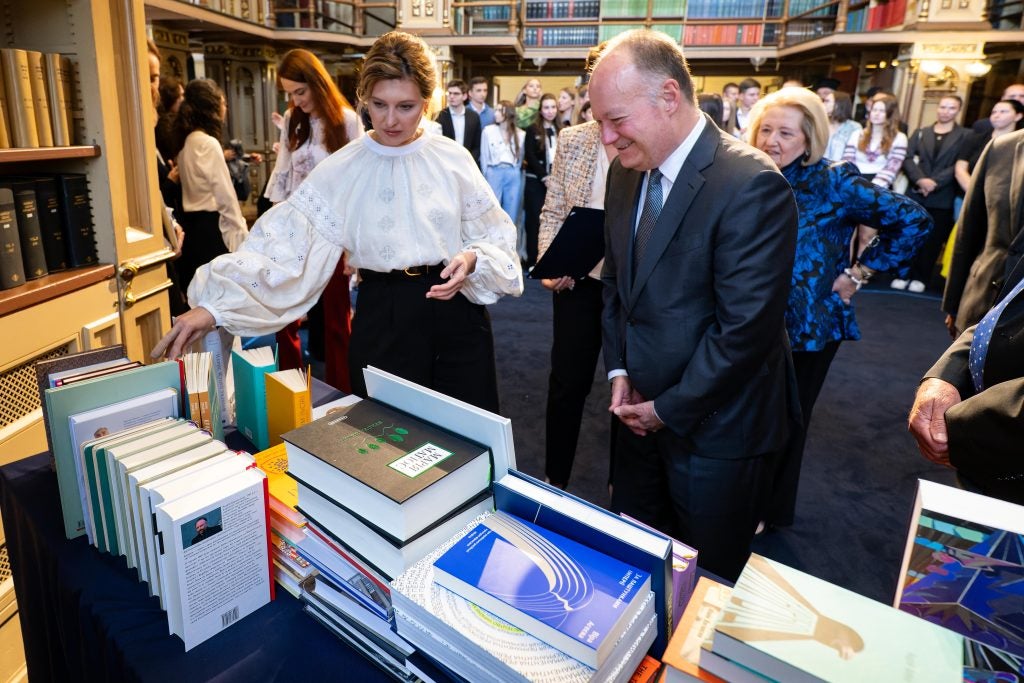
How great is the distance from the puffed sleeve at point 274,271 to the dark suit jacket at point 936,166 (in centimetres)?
593

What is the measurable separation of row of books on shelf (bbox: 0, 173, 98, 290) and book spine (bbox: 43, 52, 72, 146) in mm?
118

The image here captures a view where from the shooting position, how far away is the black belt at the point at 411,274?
1.74m

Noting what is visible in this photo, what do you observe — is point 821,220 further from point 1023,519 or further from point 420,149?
point 1023,519

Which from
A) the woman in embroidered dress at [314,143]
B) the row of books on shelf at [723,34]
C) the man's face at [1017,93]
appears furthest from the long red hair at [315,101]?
the row of books on shelf at [723,34]

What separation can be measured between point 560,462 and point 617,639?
1.85 m

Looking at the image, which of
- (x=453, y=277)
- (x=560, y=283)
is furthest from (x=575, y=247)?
(x=453, y=277)

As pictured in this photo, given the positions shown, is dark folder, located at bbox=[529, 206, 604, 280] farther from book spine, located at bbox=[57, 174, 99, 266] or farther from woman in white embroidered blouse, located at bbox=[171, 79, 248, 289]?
woman in white embroidered blouse, located at bbox=[171, 79, 248, 289]

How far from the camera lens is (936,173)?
6.02m

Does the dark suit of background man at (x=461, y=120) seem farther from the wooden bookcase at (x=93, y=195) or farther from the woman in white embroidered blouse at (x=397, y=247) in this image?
the woman in white embroidered blouse at (x=397, y=247)

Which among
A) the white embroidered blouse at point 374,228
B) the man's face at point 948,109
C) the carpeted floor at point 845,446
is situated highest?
the man's face at point 948,109

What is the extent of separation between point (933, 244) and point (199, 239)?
624 cm

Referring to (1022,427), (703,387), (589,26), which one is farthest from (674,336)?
(589,26)

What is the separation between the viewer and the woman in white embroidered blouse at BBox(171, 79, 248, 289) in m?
3.26

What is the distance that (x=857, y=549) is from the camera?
94.3 inches
